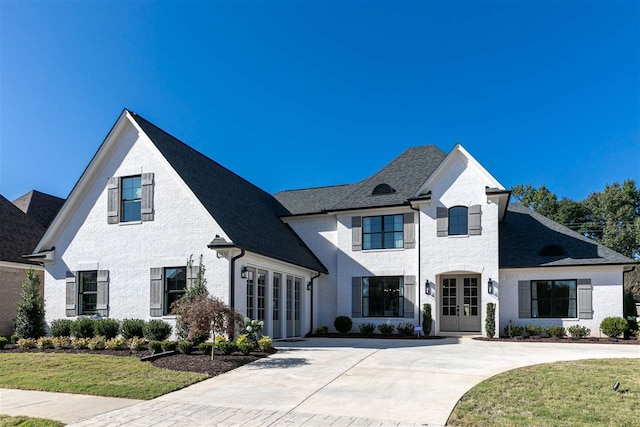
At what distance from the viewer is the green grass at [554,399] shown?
6816 mm

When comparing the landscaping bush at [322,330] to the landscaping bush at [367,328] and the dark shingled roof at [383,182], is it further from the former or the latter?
the dark shingled roof at [383,182]

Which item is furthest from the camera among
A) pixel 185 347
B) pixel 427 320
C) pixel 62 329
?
pixel 427 320

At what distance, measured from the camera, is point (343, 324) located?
824 inches

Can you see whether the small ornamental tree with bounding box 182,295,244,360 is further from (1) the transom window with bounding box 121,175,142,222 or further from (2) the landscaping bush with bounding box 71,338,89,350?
(1) the transom window with bounding box 121,175,142,222

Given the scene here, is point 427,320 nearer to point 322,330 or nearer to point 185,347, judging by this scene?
point 322,330

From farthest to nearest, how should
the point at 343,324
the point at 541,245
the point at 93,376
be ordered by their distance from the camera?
the point at 343,324
the point at 541,245
the point at 93,376

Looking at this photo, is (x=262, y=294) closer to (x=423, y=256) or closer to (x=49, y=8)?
(x=423, y=256)

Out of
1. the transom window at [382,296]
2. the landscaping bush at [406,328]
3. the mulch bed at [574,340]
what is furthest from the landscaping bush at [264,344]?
the mulch bed at [574,340]

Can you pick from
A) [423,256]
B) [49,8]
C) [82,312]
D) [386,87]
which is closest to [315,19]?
[386,87]

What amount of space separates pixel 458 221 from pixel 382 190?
12.9ft

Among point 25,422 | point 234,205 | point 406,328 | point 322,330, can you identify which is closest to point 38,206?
point 234,205

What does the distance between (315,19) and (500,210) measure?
12.0m

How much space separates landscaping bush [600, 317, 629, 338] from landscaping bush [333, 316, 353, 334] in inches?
412

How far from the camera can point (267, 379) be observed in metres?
9.83
